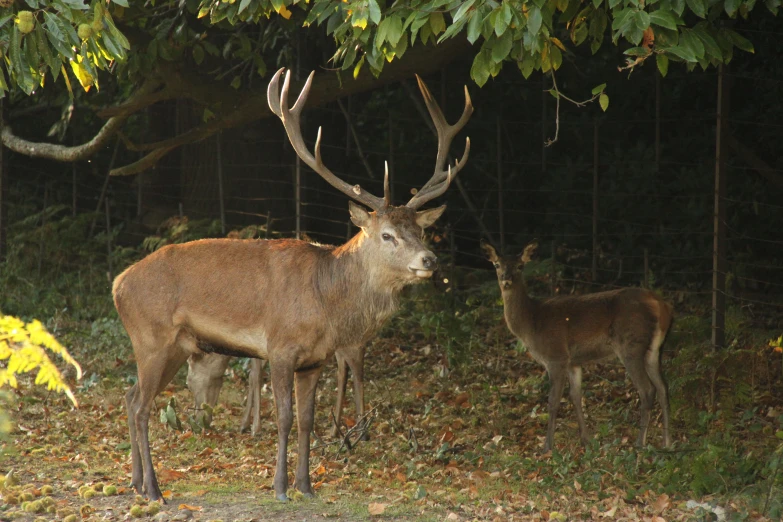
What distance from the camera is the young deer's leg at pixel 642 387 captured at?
7941 millimetres

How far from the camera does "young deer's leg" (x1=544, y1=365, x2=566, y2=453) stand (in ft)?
26.0

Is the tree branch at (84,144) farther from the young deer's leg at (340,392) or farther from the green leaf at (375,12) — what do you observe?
the green leaf at (375,12)

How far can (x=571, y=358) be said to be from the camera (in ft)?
28.2

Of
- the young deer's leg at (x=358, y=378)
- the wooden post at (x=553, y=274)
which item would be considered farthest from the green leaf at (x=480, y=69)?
the wooden post at (x=553, y=274)

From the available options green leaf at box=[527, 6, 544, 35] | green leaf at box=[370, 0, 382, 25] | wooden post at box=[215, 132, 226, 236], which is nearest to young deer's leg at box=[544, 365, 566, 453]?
green leaf at box=[527, 6, 544, 35]

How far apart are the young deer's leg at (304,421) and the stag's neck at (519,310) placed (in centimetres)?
266

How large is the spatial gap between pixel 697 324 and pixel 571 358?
148cm

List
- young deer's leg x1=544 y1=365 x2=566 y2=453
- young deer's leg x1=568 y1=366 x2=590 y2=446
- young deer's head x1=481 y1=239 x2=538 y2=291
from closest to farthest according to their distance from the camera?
young deer's leg x1=544 y1=365 x2=566 y2=453 < young deer's leg x1=568 y1=366 x2=590 y2=446 < young deer's head x1=481 y1=239 x2=538 y2=291

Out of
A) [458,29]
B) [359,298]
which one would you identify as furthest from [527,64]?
[359,298]

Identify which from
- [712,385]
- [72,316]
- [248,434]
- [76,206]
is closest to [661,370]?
[712,385]

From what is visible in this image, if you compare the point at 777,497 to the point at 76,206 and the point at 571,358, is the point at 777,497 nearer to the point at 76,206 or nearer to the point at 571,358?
the point at 571,358

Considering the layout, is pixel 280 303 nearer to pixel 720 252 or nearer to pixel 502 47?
pixel 502 47

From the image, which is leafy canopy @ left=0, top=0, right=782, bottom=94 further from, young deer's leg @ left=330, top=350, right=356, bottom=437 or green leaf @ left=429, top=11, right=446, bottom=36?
young deer's leg @ left=330, top=350, right=356, bottom=437

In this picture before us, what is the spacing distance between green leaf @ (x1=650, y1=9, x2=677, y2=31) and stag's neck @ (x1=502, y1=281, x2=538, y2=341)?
4.04 metres
